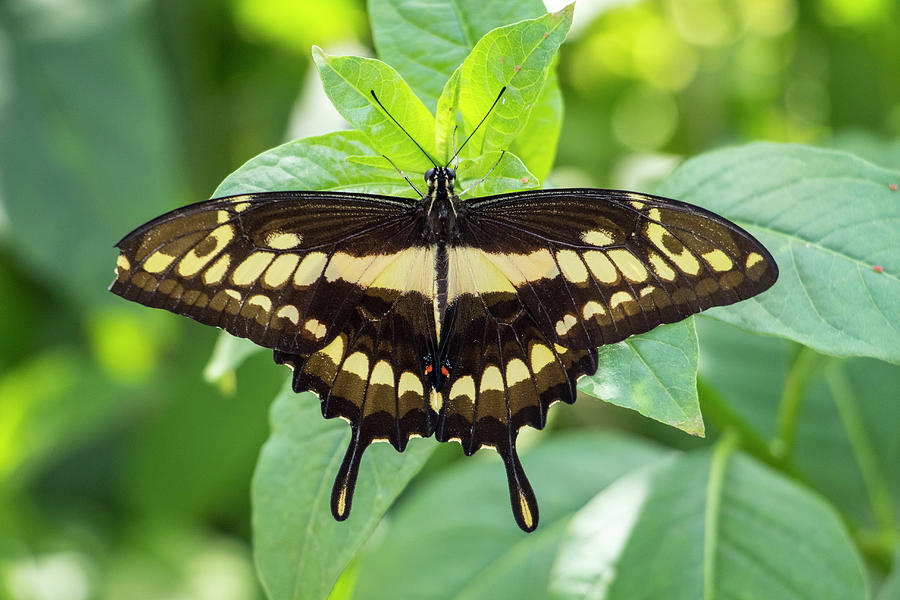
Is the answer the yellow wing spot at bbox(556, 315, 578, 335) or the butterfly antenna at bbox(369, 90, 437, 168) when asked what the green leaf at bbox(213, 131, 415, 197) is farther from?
the yellow wing spot at bbox(556, 315, 578, 335)

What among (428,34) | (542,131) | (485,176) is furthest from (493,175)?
(428,34)

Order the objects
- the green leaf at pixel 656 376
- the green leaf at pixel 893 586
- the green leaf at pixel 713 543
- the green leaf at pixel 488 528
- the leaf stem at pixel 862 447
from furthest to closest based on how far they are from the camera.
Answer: the leaf stem at pixel 862 447 → the green leaf at pixel 488 528 → the green leaf at pixel 893 586 → the green leaf at pixel 713 543 → the green leaf at pixel 656 376

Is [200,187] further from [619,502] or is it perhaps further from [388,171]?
[619,502]

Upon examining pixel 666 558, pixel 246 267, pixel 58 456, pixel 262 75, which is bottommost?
pixel 58 456

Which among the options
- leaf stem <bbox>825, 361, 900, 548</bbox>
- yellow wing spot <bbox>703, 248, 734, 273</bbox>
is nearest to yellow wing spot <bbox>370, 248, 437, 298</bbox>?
yellow wing spot <bbox>703, 248, 734, 273</bbox>

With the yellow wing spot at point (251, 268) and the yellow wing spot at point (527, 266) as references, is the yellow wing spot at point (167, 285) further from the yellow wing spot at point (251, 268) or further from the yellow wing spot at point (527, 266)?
the yellow wing spot at point (527, 266)

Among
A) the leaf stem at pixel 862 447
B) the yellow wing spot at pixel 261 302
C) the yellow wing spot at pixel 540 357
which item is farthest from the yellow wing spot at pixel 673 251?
the leaf stem at pixel 862 447

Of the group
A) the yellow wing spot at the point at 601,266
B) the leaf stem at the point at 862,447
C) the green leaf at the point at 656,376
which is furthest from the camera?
the leaf stem at the point at 862,447

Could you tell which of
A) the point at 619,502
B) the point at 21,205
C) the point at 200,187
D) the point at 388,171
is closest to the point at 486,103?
the point at 388,171
